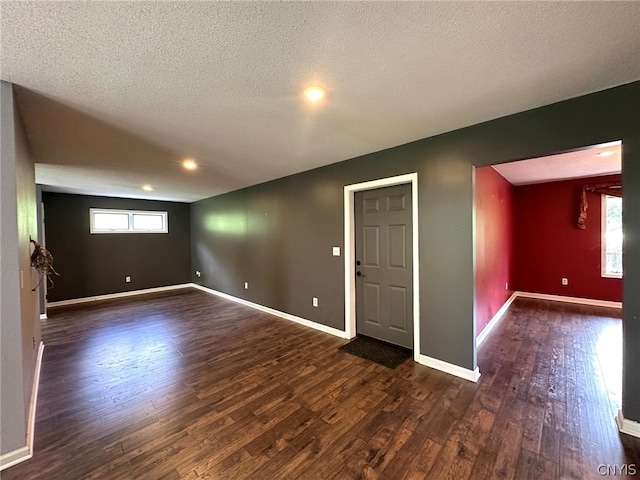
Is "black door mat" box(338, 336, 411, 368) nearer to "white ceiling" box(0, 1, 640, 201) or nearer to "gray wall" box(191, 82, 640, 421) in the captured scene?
"gray wall" box(191, 82, 640, 421)

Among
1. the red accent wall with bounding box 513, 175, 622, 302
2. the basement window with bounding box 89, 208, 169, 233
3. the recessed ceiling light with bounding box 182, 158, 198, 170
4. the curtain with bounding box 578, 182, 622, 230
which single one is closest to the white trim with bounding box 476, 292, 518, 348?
the red accent wall with bounding box 513, 175, 622, 302

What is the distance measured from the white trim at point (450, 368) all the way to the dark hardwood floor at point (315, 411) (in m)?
0.08

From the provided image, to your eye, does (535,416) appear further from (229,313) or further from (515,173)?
(229,313)

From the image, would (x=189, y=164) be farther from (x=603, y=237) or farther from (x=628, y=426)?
(x=603, y=237)

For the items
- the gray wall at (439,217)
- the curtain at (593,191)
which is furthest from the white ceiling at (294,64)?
the curtain at (593,191)

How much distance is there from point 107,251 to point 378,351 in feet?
21.7

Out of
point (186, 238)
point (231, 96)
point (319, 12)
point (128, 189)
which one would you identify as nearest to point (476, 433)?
point (319, 12)

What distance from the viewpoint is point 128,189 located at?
5297 mm

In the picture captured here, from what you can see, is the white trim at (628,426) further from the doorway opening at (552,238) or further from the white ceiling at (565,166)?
the white ceiling at (565,166)

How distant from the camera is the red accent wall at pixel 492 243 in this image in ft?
10.8

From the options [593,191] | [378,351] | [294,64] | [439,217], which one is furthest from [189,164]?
[593,191]

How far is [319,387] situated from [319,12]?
Result: 2.70 m

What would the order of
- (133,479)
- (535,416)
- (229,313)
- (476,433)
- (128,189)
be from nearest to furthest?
1. (133,479)
2. (476,433)
3. (535,416)
4. (229,313)
5. (128,189)

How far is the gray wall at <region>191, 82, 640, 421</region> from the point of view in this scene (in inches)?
71.0
